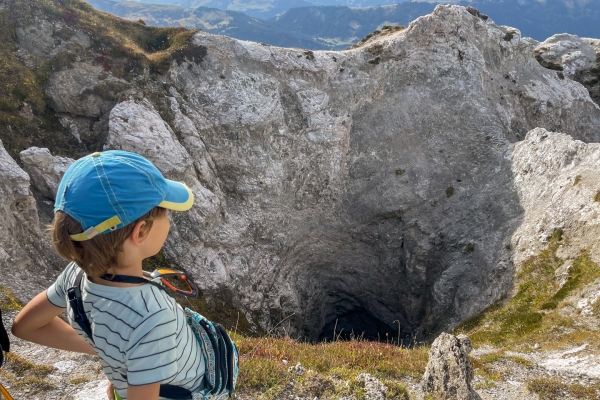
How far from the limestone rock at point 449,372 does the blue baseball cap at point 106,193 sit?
36.0 ft

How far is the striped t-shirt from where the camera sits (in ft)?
11.7

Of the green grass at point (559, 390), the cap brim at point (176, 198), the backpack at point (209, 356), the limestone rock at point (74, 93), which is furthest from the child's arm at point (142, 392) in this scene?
the limestone rock at point (74, 93)

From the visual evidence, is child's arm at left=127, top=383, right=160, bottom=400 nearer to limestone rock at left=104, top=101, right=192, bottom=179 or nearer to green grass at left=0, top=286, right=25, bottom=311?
green grass at left=0, top=286, right=25, bottom=311

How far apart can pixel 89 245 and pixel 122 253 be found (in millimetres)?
322

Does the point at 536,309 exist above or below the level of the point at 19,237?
above

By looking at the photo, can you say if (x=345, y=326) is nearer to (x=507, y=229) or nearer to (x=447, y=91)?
(x=507, y=229)

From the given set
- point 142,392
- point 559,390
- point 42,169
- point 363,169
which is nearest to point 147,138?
point 42,169

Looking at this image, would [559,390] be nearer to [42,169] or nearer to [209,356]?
[209,356]

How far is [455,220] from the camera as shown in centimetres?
3359

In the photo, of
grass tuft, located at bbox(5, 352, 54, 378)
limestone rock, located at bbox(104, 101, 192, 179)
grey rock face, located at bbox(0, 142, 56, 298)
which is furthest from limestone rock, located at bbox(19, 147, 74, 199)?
grass tuft, located at bbox(5, 352, 54, 378)

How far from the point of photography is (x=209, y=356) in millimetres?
4684

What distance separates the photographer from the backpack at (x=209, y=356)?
4.08 meters

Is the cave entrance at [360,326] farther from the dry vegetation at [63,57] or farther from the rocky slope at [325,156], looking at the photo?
the dry vegetation at [63,57]

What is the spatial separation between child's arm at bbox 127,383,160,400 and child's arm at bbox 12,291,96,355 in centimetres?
159
